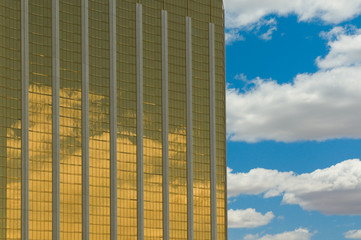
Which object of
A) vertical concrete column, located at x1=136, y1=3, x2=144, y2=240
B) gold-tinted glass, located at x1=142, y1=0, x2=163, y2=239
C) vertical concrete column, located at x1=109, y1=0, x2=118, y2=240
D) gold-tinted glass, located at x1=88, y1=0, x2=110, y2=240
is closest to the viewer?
gold-tinted glass, located at x1=88, y1=0, x2=110, y2=240

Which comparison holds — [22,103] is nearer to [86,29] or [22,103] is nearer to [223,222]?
[86,29]

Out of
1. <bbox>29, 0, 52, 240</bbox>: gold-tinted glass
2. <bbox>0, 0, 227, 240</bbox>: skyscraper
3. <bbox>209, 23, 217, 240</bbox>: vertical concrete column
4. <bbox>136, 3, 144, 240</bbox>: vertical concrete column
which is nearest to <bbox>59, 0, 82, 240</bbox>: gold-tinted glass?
<bbox>0, 0, 227, 240</bbox>: skyscraper

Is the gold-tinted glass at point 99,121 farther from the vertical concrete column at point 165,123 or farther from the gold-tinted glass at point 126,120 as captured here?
the vertical concrete column at point 165,123

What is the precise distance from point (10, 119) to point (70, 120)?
12.6 metres

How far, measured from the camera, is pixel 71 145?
136000 mm

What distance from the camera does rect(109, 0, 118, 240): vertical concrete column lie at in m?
140

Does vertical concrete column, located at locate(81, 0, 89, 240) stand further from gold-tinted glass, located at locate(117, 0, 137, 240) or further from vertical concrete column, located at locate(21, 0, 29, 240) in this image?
vertical concrete column, located at locate(21, 0, 29, 240)

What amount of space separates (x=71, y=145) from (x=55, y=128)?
15.9 ft

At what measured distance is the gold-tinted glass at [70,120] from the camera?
438 ft

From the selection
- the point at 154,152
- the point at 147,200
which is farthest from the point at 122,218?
the point at 154,152

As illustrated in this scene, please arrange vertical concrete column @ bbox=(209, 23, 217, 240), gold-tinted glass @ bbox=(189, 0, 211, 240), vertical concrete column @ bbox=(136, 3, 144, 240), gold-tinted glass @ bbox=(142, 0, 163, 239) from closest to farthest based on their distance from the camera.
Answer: vertical concrete column @ bbox=(136, 3, 144, 240) → gold-tinted glass @ bbox=(142, 0, 163, 239) → gold-tinted glass @ bbox=(189, 0, 211, 240) → vertical concrete column @ bbox=(209, 23, 217, 240)

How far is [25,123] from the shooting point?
130 m

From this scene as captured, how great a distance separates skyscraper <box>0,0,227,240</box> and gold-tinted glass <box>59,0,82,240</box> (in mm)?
215

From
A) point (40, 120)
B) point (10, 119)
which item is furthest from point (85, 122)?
point (10, 119)
